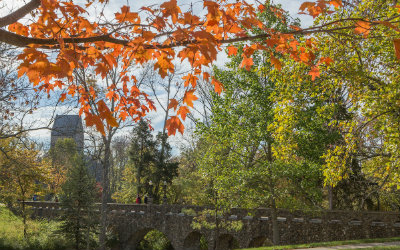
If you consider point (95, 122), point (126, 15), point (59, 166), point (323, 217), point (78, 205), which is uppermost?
point (59, 166)

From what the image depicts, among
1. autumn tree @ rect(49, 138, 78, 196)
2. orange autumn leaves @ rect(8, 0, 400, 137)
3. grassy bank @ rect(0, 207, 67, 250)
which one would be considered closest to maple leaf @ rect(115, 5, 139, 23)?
orange autumn leaves @ rect(8, 0, 400, 137)

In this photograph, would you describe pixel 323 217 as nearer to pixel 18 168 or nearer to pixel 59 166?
pixel 18 168

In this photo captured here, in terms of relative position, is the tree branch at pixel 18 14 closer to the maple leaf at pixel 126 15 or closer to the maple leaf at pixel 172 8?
the maple leaf at pixel 126 15

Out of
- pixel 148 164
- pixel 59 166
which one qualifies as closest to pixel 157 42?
pixel 148 164

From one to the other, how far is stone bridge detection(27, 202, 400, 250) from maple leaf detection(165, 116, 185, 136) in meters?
12.6

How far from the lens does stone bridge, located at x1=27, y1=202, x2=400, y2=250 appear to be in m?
14.3

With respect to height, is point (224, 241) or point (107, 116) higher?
point (107, 116)

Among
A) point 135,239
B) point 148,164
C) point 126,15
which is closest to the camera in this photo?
point 126,15

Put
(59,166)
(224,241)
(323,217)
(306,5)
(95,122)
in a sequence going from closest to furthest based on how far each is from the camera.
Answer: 1. (95,122)
2. (306,5)
3. (323,217)
4. (224,241)
5. (59,166)

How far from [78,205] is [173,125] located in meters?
19.2

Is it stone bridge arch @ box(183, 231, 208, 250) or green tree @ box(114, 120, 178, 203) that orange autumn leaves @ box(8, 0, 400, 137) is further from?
green tree @ box(114, 120, 178, 203)

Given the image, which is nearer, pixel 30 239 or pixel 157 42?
pixel 157 42

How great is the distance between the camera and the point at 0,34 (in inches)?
111

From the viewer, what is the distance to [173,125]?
2.88 meters
